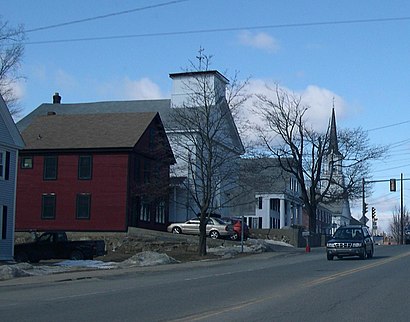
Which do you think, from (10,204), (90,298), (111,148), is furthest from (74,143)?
(90,298)

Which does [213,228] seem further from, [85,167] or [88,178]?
[85,167]

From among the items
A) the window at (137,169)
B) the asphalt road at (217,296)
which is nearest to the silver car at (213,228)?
the window at (137,169)

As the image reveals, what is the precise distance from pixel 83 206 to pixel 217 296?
33.2 metres

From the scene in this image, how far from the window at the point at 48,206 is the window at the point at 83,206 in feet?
5.84

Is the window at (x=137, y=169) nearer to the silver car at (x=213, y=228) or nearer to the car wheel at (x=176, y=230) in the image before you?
the car wheel at (x=176, y=230)

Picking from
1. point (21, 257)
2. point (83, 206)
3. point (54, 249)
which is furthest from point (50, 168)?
point (54, 249)

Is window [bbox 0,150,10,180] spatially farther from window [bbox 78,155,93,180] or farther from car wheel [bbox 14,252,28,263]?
window [bbox 78,155,93,180]

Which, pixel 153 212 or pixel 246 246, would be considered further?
pixel 153 212

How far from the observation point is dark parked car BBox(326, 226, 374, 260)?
120 feet

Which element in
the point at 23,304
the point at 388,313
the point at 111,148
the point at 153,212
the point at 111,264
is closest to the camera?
the point at 388,313

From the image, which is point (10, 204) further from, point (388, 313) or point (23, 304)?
point (388, 313)

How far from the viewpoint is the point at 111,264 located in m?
34.2

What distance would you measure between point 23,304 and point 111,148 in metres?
33.8

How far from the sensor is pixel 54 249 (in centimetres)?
3762
